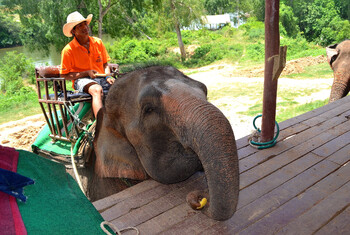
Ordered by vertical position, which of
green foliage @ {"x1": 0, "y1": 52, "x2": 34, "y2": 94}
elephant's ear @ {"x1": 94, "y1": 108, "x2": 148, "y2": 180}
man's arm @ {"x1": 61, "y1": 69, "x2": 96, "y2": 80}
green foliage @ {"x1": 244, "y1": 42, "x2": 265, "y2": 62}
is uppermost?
man's arm @ {"x1": 61, "y1": 69, "x2": 96, "y2": 80}

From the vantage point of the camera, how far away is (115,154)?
2.41 meters

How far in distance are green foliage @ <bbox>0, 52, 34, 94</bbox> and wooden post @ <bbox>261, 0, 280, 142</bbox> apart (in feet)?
44.9

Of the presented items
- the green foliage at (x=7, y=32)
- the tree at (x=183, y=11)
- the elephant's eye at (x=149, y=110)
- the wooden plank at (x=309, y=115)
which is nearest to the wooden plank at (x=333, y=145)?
the wooden plank at (x=309, y=115)

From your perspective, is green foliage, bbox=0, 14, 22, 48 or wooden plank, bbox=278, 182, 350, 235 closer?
wooden plank, bbox=278, 182, 350, 235

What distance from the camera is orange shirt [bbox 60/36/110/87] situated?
354 centimetres

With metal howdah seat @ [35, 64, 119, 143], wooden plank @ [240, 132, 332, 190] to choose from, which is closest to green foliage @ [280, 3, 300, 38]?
wooden plank @ [240, 132, 332, 190]

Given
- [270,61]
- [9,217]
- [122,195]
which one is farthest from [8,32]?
[9,217]

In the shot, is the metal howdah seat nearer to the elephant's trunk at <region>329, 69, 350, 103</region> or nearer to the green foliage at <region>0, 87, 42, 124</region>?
the elephant's trunk at <region>329, 69, 350, 103</region>

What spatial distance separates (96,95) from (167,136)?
128cm

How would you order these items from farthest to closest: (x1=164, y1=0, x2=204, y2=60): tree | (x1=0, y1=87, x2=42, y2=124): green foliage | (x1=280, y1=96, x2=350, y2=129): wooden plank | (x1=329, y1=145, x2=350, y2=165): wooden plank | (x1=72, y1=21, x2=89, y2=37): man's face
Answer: (x1=164, y1=0, x2=204, y2=60): tree < (x1=0, y1=87, x2=42, y2=124): green foliage < (x1=72, y1=21, x2=89, y2=37): man's face < (x1=280, y1=96, x2=350, y2=129): wooden plank < (x1=329, y1=145, x2=350, y2=165): wooden plank

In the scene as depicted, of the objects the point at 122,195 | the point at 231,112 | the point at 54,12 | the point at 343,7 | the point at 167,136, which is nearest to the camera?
the point at 167,136

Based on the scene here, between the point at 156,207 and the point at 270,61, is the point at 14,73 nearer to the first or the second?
the point at 270,61

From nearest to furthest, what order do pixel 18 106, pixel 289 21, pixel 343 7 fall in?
1. pixel 18 106
2. pixel 289 21
3. pixel 343 7

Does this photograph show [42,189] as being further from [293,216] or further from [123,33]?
[123,33]
